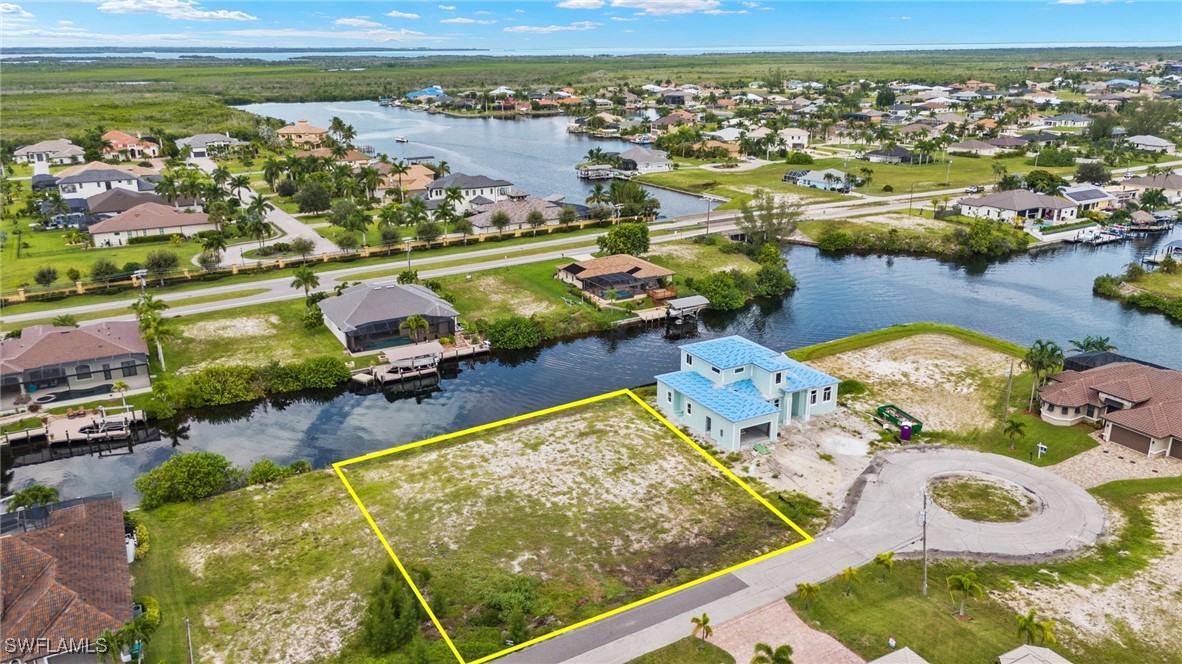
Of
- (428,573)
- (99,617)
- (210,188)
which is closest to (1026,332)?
(428,573)

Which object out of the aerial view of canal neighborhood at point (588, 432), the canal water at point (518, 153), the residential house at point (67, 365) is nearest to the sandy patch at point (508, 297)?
the aerial view of canal neighborhood at point (588, 432)

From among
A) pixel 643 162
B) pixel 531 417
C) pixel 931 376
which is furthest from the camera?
pixel 643 162

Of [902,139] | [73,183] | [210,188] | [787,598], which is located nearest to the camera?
[787,598]

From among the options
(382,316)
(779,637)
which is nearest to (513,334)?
(382,316)

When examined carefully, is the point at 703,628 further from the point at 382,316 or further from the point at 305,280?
the point at 305,280

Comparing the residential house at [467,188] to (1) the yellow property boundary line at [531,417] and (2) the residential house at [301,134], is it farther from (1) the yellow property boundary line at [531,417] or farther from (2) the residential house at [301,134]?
(1) the yellow property boundary line at [531,417]

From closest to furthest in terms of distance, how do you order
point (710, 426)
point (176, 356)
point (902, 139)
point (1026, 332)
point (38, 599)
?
1. point (38, 599)
2. point (710, 426)
3. point (176, 356)
4. point (1026, 332)
5. point (902, 139)

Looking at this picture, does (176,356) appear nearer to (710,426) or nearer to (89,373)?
(89,373)
